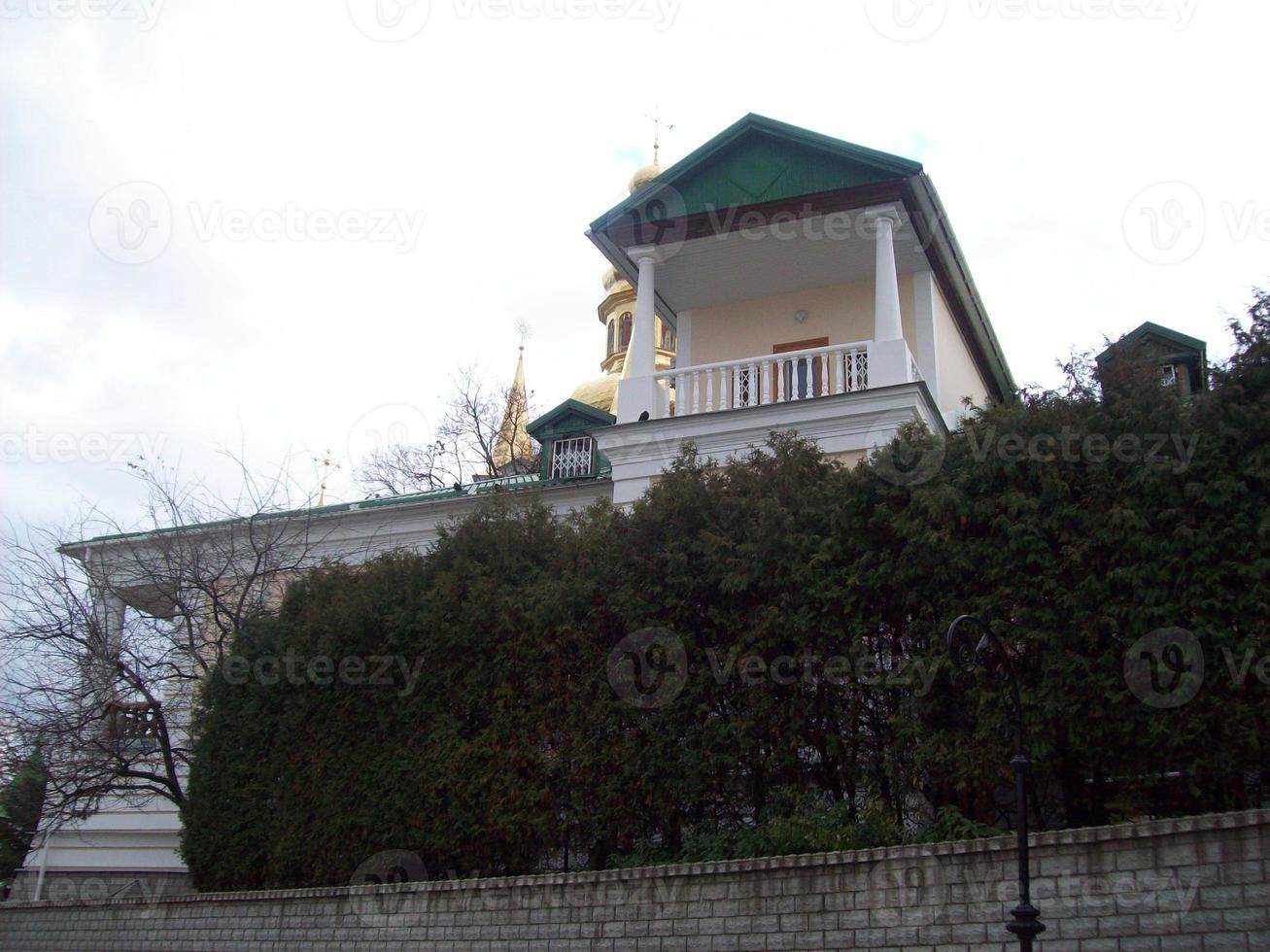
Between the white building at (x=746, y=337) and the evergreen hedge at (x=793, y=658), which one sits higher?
the white building at (x=746, y=337)

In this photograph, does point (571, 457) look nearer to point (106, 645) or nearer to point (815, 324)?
point (815, 324)

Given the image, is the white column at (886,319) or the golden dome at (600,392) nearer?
the white column at (886,319)

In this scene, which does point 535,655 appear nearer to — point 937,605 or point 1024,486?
point 937,605

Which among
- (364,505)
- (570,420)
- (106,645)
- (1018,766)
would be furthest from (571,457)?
(1018,766)

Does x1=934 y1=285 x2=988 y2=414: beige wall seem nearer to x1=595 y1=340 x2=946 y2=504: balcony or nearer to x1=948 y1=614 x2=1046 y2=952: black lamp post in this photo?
x1=595 y1=340 x2=946 y2=504: balcony

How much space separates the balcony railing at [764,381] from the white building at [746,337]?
33 mm

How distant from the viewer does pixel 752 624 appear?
1141 centimetres

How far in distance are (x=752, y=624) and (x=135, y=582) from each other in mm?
10891

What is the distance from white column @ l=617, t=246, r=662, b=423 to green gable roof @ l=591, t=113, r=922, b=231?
2.46ft

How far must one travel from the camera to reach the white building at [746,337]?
16266 mm

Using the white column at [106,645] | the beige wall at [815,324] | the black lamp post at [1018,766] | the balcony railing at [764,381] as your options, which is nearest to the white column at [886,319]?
the balcony railing at [764,381]

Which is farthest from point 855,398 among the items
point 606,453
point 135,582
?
point 135,582

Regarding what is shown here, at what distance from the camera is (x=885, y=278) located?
54.1ft

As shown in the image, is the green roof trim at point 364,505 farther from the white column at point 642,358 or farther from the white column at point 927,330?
the white column at point 927,330
